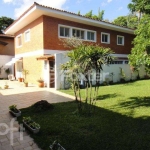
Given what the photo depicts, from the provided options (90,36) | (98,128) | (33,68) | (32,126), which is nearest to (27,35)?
(33,68)

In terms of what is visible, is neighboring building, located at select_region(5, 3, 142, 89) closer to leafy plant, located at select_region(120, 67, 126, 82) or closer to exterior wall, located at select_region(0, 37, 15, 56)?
leafy plant, located at select_region(120, 67, 126, 82)

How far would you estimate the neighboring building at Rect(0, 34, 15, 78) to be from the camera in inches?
1195

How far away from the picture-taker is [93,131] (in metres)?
6.77

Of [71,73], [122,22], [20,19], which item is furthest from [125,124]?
[122,22]

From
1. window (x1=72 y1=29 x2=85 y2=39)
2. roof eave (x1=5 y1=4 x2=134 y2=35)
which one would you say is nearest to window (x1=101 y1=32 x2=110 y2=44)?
roof eave (x1=5 y1=4 x2=134 y2=35)

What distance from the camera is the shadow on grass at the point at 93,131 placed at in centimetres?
565

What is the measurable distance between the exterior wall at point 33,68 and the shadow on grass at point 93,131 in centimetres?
1161

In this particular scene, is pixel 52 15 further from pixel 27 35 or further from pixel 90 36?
pixel 90 36

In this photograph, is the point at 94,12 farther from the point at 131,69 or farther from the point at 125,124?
the point at 125,124

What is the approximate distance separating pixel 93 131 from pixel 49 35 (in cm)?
1530

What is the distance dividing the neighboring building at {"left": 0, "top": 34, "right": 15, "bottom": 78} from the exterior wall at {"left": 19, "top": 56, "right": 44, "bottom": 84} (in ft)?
25.9

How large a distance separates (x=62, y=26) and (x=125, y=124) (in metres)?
16.4
